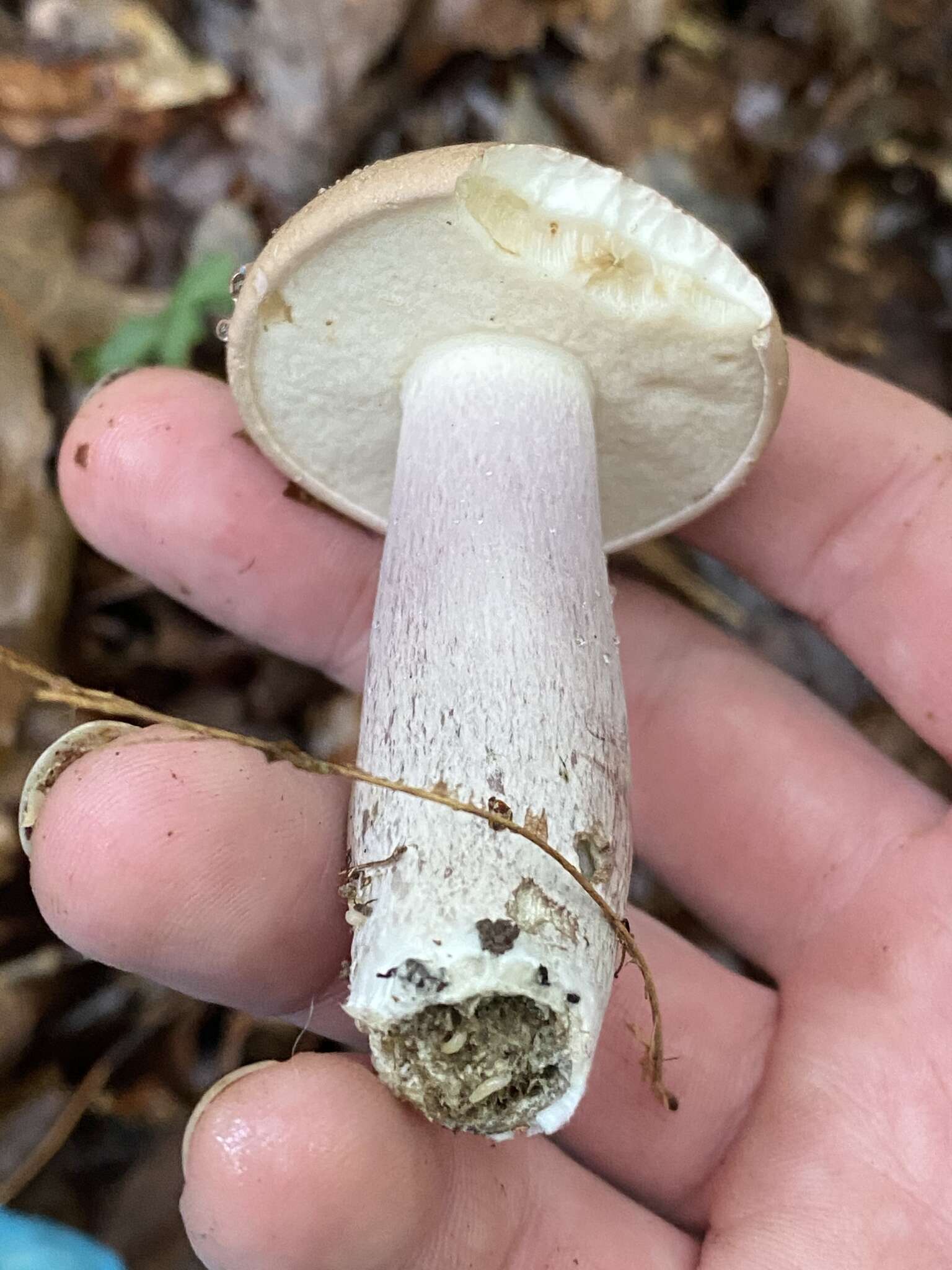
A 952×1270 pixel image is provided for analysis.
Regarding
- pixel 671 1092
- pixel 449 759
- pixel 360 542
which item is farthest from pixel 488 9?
pixel 671 1092

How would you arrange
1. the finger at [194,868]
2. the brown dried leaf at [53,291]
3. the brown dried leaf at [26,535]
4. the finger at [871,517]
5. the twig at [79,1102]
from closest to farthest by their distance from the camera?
1. the finger at [194,868]
2. the finger at [871,517]
3. the twig at [79,1102]
4. the brown dried leaf at [26,535]
5. the brown dried leaf at [53,291]

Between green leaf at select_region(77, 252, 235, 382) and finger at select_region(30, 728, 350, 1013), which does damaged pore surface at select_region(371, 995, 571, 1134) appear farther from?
green leaf at select_region(77, 252, 235, 382)

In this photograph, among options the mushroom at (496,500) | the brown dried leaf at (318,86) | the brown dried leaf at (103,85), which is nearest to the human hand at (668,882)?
the mushroom at (496,500)

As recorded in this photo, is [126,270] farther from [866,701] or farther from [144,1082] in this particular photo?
[866,701]

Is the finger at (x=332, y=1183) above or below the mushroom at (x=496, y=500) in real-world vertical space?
below

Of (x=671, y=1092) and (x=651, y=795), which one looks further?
(x=651, y=795)

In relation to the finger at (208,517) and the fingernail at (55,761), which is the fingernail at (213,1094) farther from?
the finger at (208,517)
